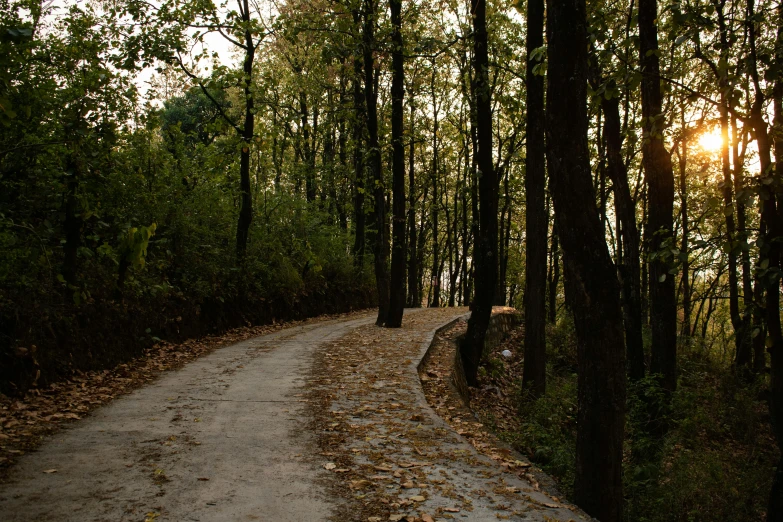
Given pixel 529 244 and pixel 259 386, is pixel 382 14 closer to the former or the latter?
pixel 529 244

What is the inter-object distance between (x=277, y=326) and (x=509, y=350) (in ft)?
27.9

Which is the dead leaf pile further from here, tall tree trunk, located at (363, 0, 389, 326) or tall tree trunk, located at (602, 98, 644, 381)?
tall tree trunk, located at (602, 98, 644, 381)

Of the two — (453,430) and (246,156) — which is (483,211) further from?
(246,156)

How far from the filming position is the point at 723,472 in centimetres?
867

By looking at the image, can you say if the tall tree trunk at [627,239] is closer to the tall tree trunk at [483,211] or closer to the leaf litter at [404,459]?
the tall tree trunk at [483,211]

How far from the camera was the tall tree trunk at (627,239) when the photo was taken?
1159 cm

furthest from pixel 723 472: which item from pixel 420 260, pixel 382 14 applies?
pixel 420 260

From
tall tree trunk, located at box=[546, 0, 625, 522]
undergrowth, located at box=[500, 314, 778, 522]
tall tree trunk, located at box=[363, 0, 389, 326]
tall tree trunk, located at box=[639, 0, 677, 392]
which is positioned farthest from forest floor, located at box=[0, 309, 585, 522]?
tall tree trunk, located at box=[363, 0, 389, 326]

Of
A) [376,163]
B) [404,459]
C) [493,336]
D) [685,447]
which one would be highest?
[376,163]

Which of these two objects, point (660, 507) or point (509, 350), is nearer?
point (660, 507)

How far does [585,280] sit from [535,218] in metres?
7.57

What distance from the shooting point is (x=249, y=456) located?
5.64 metres

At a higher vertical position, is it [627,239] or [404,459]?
[627,239]

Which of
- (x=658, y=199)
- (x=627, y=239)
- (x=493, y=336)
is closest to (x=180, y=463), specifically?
(x=658, y=199)
